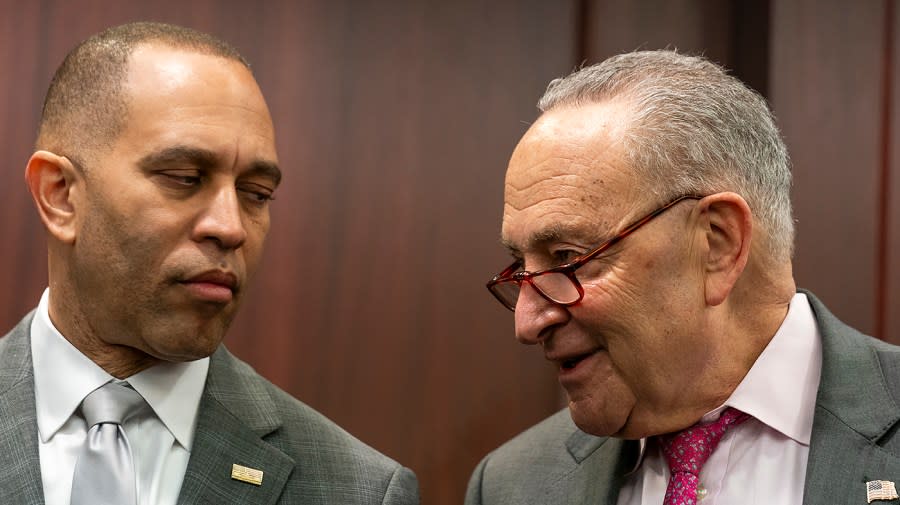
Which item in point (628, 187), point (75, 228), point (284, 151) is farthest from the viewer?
point (284, 151)

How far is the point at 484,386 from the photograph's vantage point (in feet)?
10.0

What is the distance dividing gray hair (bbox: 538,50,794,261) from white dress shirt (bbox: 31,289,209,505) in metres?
0.93

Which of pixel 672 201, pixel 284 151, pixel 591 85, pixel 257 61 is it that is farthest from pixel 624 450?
pixel 257 61

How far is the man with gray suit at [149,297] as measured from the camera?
2.23m

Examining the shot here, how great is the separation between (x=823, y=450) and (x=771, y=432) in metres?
0.12

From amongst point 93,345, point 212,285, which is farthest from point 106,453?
point 212,285

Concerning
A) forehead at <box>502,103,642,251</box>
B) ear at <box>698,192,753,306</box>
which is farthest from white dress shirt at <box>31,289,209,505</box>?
ear at <box>698,192,753,306</box>

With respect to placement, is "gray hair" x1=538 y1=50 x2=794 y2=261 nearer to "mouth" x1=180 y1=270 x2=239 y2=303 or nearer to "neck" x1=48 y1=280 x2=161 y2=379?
"mouth" x1=180 y1=270 x2=239 y2=303

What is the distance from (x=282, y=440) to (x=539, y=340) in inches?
23.1

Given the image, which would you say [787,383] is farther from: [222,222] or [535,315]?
[222,222]

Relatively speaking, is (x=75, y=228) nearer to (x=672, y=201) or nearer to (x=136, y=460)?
(x=136, y=460)

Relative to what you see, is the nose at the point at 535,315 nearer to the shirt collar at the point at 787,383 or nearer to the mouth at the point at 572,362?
the mouth at the point at 572,362

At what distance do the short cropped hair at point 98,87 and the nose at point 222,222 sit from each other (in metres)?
0.22

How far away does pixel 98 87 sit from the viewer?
2318 millimetres
